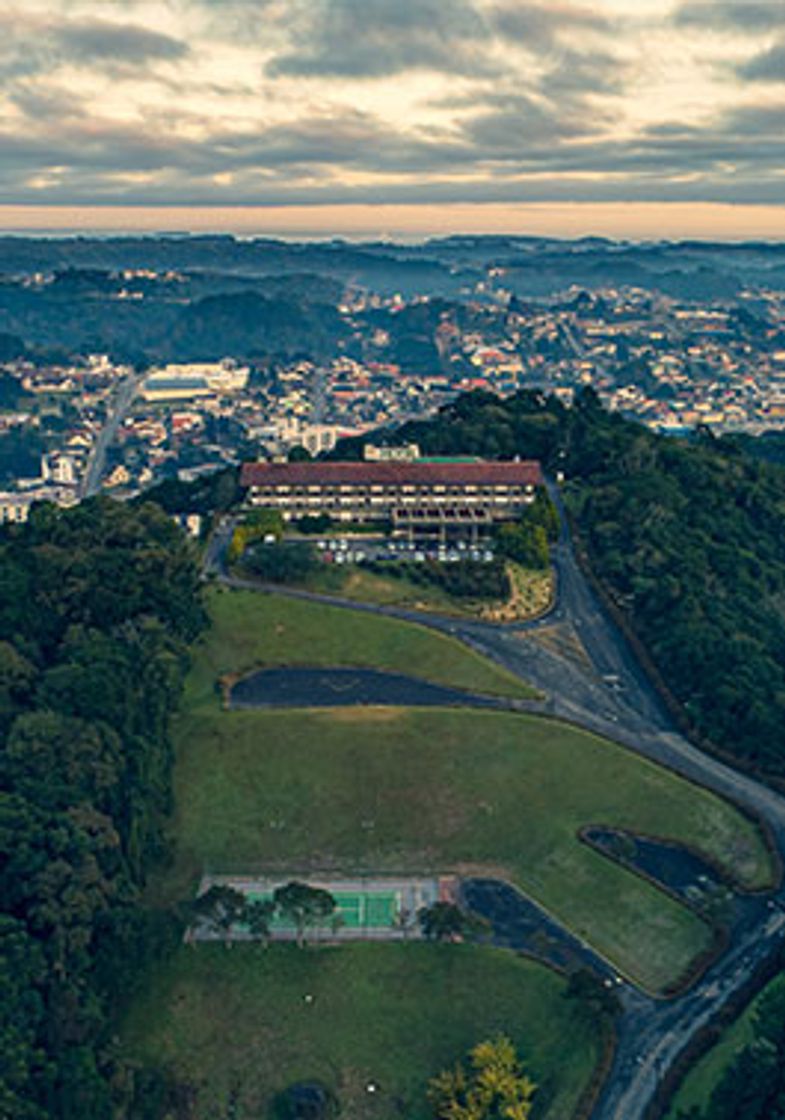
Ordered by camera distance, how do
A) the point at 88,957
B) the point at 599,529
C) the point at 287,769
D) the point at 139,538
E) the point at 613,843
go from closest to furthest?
1. the point at 88,957
2. the point at 613,843
3. the point at 287,769
4. the point at 139,538
5. the point at 599,529

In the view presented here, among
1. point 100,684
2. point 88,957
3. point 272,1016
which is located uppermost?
point 100,684

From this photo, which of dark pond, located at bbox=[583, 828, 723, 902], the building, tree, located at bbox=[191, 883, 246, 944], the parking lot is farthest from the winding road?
tree, located at bbox=[191, 883, 246, 944]

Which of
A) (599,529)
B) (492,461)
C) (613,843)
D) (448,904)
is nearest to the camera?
(448,904)

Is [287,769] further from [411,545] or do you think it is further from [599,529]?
[599,529]

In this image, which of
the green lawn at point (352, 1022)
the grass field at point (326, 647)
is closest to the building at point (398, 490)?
the grass field at point (326, 647)

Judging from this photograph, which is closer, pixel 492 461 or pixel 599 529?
pixel 599 529

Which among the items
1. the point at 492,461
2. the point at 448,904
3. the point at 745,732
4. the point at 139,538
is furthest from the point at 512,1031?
the point at 492,461

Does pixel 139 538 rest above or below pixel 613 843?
above

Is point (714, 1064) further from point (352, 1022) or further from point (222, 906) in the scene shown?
point (222, 906)

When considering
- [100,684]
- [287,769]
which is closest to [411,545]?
[287,769]
